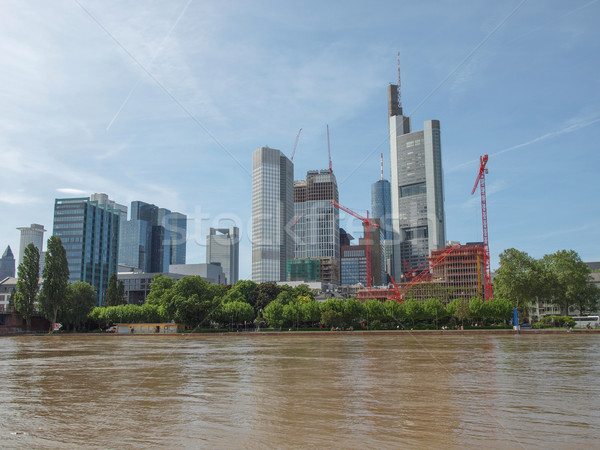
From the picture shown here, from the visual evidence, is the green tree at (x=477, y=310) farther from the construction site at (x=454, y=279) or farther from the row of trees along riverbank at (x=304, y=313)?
the construction site at (x=454, y=279)

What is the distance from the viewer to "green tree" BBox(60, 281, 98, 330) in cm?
11438

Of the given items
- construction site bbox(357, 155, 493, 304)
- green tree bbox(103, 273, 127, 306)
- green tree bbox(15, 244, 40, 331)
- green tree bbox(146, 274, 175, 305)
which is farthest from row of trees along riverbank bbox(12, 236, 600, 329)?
construction site bbox(357, 155, 493, 304)

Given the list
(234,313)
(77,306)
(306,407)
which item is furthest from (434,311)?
(306,407)

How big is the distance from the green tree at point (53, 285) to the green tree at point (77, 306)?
14.9 feet

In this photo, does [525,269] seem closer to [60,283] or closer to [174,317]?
[174,317]

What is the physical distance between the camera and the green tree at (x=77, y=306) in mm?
114375

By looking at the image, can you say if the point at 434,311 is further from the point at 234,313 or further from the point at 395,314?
the point at 234,313

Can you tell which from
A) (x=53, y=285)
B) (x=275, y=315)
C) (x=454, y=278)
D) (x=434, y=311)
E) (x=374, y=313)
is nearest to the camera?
(x=434, y=311)

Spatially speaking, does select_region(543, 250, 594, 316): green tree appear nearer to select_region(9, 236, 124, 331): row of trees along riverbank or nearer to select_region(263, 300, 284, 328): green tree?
select_region(263, 300, 284, 328): green tree

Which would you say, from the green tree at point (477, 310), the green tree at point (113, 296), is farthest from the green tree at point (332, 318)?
the green tree at point (113, 296)

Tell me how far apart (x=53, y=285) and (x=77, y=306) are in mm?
11944

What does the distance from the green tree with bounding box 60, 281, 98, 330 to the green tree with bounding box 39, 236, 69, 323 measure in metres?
4.55

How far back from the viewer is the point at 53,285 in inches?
4173

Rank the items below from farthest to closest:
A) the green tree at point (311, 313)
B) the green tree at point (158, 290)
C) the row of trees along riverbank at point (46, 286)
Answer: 1. the green tree at point (158, 290)
2. the green tree at point (311, 313)
3. the row of trees along riverbank at point (46, 286)
